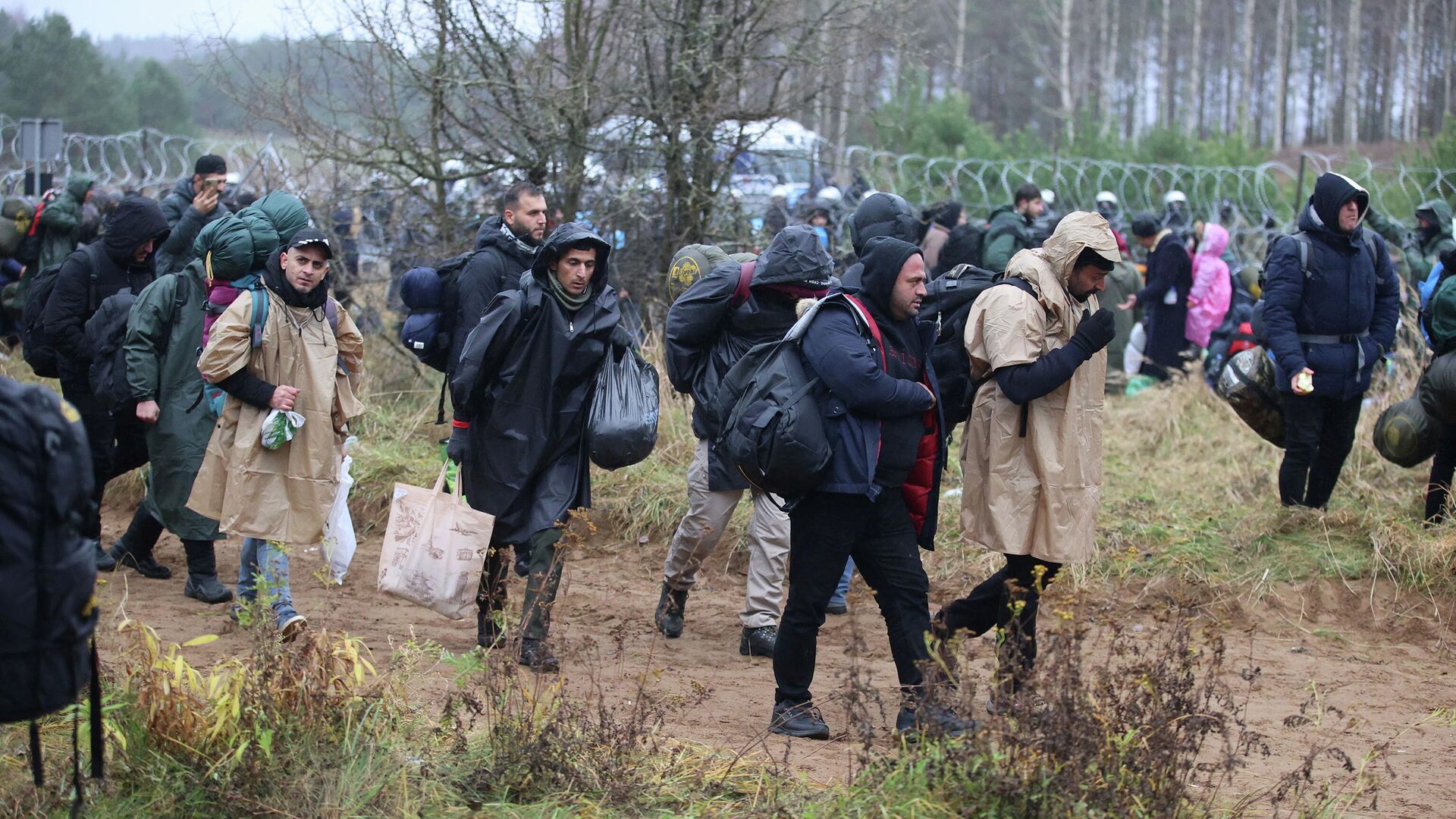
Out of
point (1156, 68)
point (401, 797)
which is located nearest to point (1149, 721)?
point (401, 797)

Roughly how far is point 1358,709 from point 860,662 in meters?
2.09

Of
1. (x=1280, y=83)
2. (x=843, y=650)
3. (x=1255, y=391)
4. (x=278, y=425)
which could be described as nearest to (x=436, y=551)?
(x=278, y=425)

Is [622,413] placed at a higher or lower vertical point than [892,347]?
lower

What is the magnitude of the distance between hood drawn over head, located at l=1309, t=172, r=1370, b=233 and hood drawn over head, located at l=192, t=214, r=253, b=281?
5.04 metres

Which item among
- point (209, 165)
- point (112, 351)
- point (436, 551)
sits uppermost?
point (209, 165)

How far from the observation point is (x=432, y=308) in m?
6.18

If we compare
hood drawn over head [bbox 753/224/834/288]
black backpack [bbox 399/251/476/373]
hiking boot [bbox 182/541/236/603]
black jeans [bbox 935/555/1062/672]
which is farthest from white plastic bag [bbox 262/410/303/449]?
black jeans [bbox 935/555/1062/672]

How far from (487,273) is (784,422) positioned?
2.23 metres

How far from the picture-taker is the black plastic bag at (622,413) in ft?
17.3

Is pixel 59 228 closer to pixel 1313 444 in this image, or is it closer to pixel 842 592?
pixel 842 592

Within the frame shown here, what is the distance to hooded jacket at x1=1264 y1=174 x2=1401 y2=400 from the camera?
6.68m

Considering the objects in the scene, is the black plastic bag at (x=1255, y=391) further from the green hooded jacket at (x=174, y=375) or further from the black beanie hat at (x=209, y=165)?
the black beanie hat at (x=209, y=165)

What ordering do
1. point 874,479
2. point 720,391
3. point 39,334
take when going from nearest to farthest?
1. point 874,479
2. point 720,391
3. point 39,334

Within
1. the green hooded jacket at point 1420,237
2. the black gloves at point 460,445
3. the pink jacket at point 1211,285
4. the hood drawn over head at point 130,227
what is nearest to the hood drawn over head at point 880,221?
the black gloves at point 460,445
